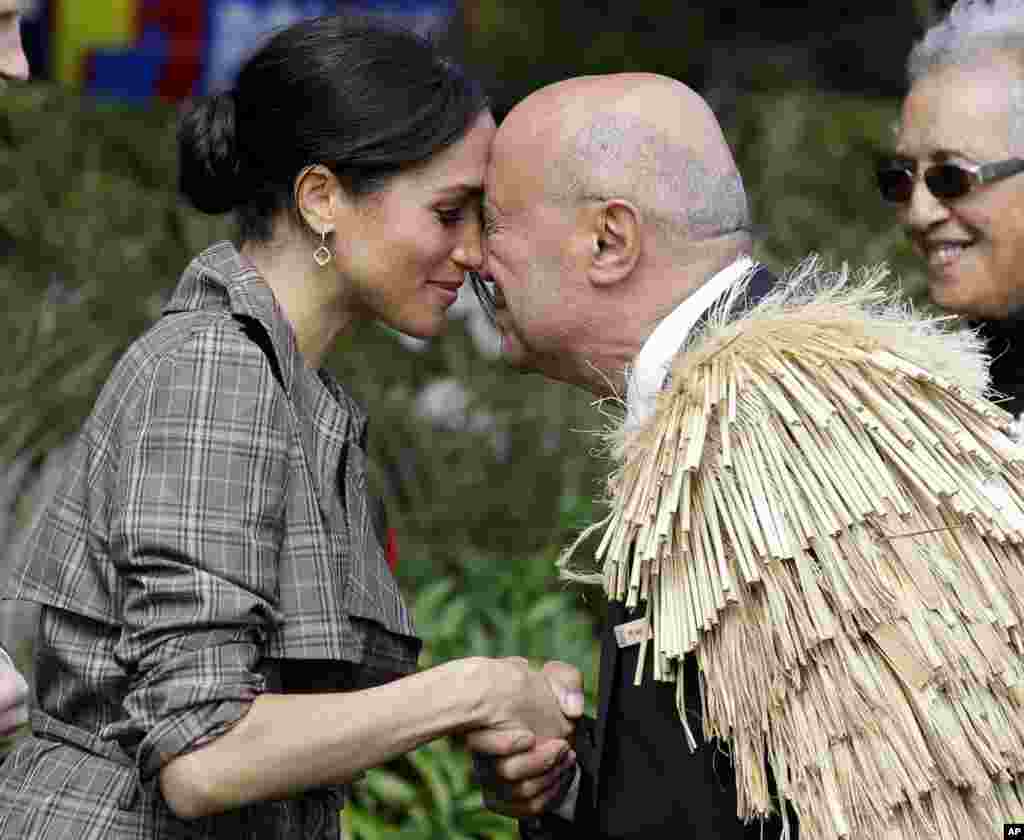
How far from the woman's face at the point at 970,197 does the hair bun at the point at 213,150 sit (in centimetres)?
150

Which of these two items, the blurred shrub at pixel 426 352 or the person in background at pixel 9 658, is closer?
the person in background at pixel 9 658

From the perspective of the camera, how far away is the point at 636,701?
2285 mm

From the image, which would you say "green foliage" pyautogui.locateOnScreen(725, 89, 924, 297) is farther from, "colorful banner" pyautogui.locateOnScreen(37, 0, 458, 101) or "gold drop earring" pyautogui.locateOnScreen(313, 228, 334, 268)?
"gold drop earring" pyautogui.locateOnScreen(313, 228, 334, 268)

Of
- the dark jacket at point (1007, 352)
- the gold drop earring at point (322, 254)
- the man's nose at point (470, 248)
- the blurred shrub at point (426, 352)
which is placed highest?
the gold drop earring at point (322, 254)

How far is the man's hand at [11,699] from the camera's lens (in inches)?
77.5

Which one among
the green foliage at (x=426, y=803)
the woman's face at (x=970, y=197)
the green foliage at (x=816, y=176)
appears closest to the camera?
the woman's face at (x=970, y=197)

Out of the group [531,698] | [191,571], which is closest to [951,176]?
[531,698]

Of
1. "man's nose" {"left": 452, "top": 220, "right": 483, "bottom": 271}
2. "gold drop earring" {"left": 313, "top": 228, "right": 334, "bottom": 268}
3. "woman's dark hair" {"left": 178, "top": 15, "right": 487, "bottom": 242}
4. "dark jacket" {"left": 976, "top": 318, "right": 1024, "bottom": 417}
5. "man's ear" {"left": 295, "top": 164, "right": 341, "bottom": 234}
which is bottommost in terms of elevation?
"dark jacket" {"left": 976, "top": 318, "right": 1024, "bottom": 417}

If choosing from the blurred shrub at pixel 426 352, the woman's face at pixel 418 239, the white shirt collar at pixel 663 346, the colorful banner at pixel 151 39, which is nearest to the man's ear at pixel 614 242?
the white shirt collar at pixel 663 346

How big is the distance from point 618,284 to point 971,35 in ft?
3.90

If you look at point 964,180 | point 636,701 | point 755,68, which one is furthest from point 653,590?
point 755,68

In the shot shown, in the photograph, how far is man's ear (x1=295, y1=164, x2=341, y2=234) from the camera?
2.48 m

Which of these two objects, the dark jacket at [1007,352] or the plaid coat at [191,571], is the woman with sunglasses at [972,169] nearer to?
the dark jacket at [1007,352]

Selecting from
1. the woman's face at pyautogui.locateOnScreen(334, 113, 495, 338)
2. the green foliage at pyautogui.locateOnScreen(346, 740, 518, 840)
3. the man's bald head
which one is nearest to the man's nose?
the woman's face at pyautogui.locateOnScreen(334, 113, 495, 338)
